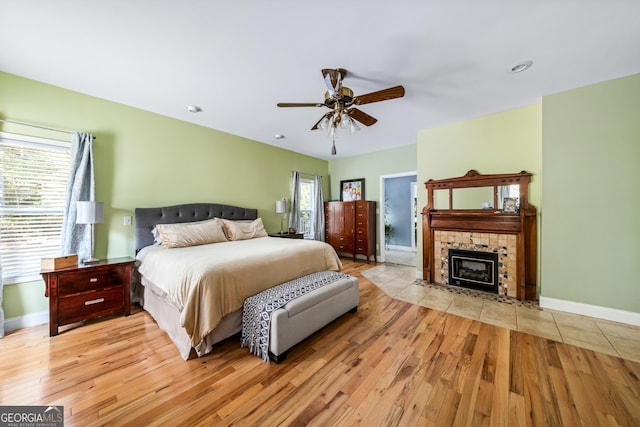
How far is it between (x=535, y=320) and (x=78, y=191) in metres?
5.58

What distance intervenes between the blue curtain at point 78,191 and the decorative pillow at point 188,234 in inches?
28.8

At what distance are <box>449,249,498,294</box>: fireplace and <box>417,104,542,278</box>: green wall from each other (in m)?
0.59

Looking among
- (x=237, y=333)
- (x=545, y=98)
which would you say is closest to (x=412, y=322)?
(x=237, y=333)

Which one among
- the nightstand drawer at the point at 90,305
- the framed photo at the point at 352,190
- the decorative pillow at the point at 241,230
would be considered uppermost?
the framed photo at the point at 352,190

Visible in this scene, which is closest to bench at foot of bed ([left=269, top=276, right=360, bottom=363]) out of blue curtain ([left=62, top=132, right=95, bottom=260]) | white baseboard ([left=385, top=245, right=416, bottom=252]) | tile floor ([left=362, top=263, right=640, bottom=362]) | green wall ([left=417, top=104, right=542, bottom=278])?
tile floor ([left=362, top=263, right=640, bottom=362])

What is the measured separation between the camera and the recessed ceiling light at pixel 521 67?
228cm

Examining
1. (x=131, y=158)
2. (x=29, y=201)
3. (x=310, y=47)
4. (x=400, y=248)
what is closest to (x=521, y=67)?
(x=310, y=47)

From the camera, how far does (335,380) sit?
1679 millimetres

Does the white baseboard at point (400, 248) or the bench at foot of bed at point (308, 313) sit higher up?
the bench at foot of bed at point (308, 313)

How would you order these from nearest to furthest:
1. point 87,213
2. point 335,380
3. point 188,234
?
point 335,380, point 87,213, point 188,234

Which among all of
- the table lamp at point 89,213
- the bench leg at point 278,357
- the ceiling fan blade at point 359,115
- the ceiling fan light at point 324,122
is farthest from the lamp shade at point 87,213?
the ceiling fan blade at point 359,115

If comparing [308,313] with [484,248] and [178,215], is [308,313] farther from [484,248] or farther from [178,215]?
[484,248]

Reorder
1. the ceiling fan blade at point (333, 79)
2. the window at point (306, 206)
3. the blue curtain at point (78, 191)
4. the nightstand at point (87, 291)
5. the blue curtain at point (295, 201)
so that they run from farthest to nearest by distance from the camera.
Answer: the window at point (306, 206) → the blue curtain at point (295, 201) → the blue curtain at point (78, 191) → the nightstand at point (87, 291) → the ceiling fan blade at point (333, 79)

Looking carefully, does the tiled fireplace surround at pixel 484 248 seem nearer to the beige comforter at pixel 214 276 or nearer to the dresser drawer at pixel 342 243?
the dresser drawer at pixel 342 243
